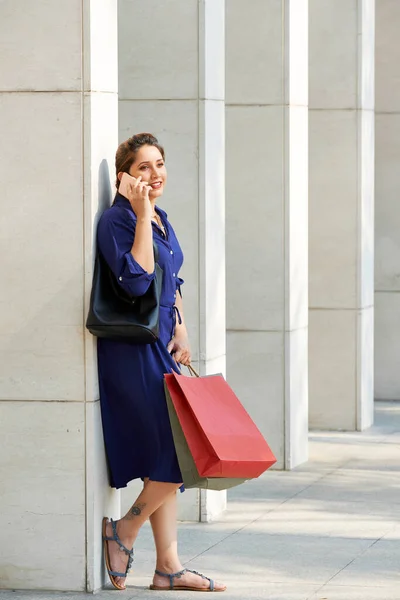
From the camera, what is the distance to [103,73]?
6672mm

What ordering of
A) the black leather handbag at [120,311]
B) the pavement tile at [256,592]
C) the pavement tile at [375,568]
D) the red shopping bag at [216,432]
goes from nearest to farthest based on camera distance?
the red shopping bag at [216,432]
the black leather handbag at [120,311]
the pavement tile at [256,592]
the pavement tile at [375,568]

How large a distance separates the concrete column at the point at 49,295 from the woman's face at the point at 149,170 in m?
0.19

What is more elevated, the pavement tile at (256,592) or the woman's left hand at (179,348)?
the woman's left hand at (179,348)

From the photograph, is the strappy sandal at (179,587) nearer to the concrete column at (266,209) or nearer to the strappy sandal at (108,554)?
the strappy sandal at (108,554)

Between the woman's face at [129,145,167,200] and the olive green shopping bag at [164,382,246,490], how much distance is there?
0.95m

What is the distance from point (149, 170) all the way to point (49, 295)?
0.76m

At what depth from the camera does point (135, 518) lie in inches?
260

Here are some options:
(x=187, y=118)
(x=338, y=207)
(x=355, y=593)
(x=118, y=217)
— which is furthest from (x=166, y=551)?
(x=338, y=207)

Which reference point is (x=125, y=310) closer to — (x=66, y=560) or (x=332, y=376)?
(x=66, y=560)

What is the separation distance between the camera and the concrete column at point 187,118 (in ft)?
27.3

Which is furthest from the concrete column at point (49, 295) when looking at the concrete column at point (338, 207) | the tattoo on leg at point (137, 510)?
the concrete column at point (338, 207)

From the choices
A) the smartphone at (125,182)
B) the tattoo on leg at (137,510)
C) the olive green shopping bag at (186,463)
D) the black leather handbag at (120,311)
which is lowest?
the tattoo on leg at (137,510)

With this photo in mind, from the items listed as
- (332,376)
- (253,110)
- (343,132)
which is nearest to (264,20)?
(253,110)

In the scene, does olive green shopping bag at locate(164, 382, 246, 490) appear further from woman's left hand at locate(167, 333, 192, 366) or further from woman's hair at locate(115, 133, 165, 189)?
woman's hair at locate(115, 133, 165, 189)
